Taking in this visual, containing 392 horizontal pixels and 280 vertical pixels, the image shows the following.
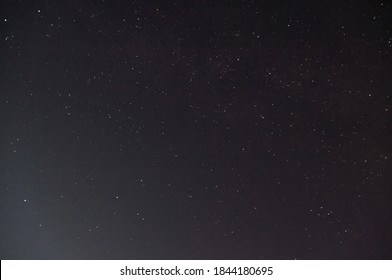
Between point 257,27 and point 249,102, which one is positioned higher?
point 257,27

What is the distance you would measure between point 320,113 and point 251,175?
149 millimetres

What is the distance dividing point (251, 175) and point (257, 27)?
0.78 feet

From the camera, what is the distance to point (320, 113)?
78 centimetres

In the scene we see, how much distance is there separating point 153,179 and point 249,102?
0.66ft

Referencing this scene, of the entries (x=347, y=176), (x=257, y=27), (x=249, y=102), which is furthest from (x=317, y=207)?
(x=257, y=27)

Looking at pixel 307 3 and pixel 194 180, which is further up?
pixel 307 3

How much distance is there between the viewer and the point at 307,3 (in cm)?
78

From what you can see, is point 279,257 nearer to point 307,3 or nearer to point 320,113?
point 320,113

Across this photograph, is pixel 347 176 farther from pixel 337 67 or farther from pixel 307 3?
pixel 307 3
